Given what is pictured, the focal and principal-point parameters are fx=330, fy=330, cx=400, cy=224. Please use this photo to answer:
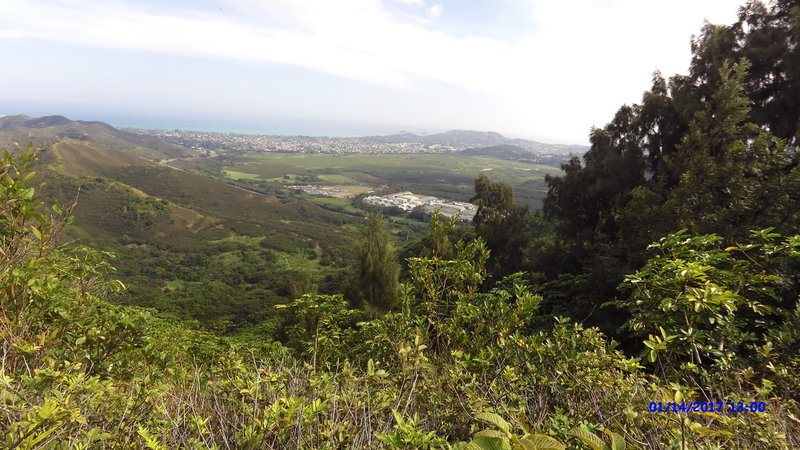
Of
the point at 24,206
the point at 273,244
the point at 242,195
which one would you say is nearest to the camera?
the point at 24,206

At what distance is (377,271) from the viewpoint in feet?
37.0

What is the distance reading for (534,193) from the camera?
97125 mm

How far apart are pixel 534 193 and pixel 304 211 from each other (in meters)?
65.8

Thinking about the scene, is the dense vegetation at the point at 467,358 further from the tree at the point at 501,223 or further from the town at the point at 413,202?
the town at the point at 413,202

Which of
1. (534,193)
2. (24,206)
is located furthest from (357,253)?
(534,193)

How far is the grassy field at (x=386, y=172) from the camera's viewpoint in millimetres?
115250

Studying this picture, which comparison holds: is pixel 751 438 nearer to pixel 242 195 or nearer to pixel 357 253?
pixel 357 253
